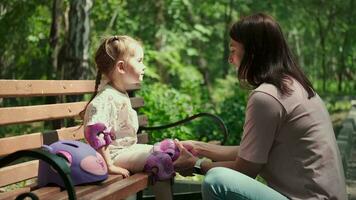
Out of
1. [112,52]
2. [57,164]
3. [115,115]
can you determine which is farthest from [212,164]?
[57,164]

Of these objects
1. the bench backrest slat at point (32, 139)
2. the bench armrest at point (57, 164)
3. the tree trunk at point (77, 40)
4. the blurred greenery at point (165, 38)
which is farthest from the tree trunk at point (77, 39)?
the bench armrest at point (57, 164)

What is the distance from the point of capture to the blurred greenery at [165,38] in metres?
9.12

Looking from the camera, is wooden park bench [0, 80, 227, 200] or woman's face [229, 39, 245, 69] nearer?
wooden park bench [0, 80, 227, 200]

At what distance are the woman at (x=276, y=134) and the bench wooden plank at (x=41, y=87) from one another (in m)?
1.30

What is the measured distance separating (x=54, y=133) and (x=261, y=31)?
1547mm

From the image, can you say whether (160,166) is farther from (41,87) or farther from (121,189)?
(41,87)

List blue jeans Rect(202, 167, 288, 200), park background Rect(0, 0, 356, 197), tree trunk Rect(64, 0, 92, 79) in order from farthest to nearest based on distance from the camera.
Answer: park background Rect(0, 0, 356, 197)
tree trunk Rect(64, 0, 92, 79)
blue jeans Rect(202, 167, 288, 200)

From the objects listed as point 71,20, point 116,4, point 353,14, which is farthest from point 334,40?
point 71,20

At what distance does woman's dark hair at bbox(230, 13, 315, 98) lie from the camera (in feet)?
9.76

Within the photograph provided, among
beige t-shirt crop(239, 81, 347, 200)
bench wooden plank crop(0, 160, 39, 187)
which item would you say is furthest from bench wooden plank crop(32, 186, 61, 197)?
beige t-shirt crop(239, 81, 347, 200)

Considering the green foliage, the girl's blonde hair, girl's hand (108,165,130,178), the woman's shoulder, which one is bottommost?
the green foliage

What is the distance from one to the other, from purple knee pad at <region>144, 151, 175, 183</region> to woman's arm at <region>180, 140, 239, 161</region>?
0.69ft

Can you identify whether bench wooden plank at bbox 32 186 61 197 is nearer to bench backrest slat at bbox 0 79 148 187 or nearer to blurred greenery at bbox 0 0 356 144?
bench backrest slat at bbox 0 79 148 187

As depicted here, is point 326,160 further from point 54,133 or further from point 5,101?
point 5,101
